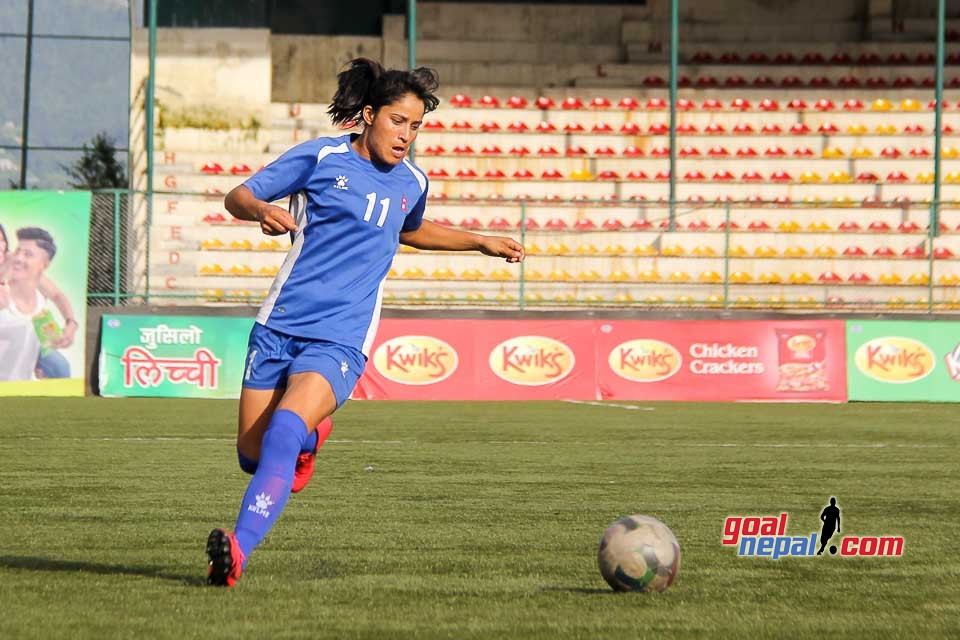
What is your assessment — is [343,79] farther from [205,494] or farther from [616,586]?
[205,494]

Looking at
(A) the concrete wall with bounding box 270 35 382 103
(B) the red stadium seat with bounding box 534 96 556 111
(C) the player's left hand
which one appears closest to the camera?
(C) the player's left hand

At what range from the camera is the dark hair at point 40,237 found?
21594 millimetres

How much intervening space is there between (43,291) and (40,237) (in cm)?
81

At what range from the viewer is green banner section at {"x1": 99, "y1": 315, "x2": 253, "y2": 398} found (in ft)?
69.9

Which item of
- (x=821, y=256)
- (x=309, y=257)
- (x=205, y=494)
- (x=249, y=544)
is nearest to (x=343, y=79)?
(x=309, y=257)

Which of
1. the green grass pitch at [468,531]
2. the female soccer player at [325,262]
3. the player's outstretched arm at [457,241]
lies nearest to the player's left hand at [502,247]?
the player's outstretched arm at [457,241]

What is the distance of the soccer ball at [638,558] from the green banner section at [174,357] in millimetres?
16269

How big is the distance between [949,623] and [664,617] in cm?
93

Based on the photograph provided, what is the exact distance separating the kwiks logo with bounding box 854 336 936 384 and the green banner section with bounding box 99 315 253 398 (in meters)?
9.15

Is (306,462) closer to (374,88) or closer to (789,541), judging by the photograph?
(374,88)

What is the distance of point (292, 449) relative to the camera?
5406 millimetres

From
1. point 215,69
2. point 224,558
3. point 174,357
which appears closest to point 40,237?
point 174,357

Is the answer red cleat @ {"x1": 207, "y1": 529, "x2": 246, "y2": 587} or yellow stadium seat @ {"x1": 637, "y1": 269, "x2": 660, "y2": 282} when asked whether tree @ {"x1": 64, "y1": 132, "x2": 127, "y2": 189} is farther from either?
red cleat @ {"x1": 207, "y1": 529, "x2": 246, "y2": 587}

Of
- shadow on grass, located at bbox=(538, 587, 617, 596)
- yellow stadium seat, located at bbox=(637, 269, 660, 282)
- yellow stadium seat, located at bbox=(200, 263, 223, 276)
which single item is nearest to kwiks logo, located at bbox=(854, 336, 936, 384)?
yellow stadium seat, located at bbox=(637, 269, 660, 282)
